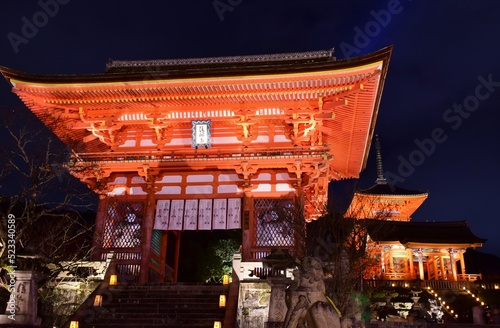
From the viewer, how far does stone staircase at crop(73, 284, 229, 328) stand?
1259 cm

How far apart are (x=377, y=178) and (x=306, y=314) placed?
40.0 metres

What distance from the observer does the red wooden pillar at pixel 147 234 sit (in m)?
16.6

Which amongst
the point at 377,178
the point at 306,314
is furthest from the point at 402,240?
the point at 306,314

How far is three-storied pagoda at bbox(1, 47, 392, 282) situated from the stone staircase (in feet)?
6.85

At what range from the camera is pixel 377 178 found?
44.9m

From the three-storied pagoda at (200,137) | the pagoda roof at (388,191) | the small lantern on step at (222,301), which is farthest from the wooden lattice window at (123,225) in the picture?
the pagoda roof at (388,191)

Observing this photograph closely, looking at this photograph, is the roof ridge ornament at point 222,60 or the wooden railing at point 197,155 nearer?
the wooden railing at point 197,155

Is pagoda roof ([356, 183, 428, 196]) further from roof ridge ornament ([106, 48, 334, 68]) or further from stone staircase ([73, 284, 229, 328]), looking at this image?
stone staircase ([73, 284, 229, 328])

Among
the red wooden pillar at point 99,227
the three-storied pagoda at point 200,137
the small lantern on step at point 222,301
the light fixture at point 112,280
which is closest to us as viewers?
the small lantern on step at point 222,301

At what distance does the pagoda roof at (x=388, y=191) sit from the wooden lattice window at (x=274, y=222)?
2208 cm

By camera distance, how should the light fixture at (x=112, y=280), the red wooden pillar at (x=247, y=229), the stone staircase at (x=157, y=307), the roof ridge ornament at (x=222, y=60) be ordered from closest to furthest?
the stone staircase at (x=157, y=307) < the light fixture at (x=112, y=280) < the red wooden pillar at (x=247, y=229) < the roof ridge ornament at (x=222, y=60)

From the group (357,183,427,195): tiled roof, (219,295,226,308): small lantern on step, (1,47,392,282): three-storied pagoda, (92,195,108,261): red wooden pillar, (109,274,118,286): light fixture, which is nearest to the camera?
(219,295,226,308): small lantern on step

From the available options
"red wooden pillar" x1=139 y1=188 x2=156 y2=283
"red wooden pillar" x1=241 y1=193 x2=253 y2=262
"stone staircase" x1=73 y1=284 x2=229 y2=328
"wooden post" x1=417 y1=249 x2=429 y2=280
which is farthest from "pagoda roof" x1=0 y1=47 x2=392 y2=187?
"wooden post" x1=417 y1=249 x2=429 y2=280

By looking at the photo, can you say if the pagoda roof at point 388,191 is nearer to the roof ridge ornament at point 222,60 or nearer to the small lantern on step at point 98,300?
the roof ridge ornament at point 222,60
